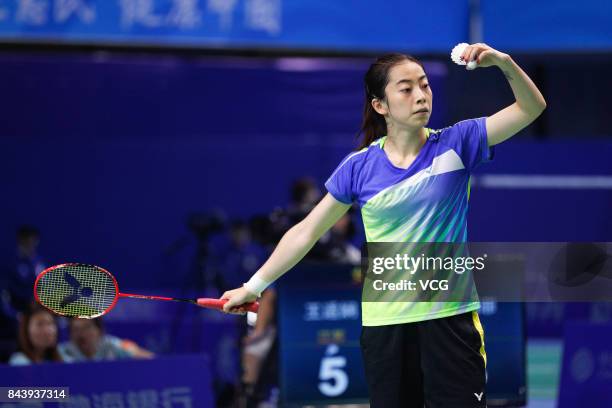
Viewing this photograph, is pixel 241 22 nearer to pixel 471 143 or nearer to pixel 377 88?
pixel 377 88

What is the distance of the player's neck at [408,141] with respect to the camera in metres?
3.23

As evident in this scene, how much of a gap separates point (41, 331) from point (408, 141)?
3.15 meters

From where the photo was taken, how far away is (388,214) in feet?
10.5

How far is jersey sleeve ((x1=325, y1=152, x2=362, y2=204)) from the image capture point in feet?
10.8

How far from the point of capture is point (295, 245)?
338 centimetres

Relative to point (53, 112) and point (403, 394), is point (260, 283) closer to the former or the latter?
point (403, 394)

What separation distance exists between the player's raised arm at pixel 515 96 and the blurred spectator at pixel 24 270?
663cm

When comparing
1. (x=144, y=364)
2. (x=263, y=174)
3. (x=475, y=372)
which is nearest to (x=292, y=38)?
(x=144, y=364)

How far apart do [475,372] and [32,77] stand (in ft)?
24.3

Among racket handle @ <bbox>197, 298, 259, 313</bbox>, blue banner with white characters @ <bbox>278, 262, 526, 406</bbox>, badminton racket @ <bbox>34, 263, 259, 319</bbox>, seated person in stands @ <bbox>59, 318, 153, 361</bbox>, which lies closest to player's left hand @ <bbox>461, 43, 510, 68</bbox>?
racket handle @ <bbox>197, 298, 259, 313</bbox>

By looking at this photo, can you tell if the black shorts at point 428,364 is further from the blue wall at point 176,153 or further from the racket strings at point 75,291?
the blue wall at point 176,153

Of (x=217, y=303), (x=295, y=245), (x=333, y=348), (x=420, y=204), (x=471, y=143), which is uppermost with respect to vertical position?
(x=471, y=143)

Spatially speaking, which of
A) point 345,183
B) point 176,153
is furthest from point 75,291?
point 176,153

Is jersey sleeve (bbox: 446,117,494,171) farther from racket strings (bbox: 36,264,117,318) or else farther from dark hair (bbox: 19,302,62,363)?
dark hair (bbox: 19,302,62,363)
